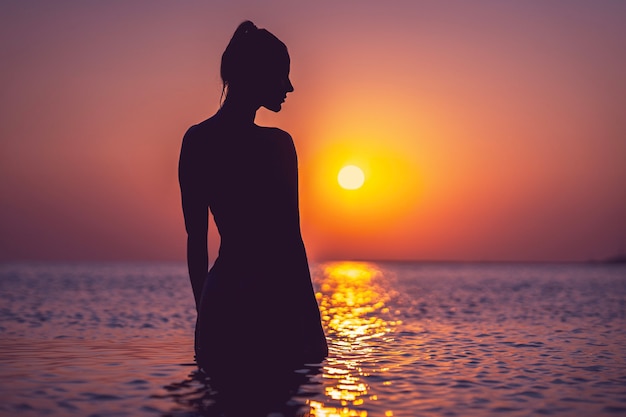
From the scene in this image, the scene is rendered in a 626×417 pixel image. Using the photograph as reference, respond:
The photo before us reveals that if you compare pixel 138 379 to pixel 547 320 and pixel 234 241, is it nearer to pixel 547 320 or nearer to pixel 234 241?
pixel 234 241

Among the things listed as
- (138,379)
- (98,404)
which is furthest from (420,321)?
(98,404)

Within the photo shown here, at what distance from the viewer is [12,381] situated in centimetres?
718

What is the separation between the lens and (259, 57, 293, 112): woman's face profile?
4395 mm

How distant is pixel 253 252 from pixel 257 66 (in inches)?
44.3

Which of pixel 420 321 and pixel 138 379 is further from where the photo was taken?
pixel 420 321

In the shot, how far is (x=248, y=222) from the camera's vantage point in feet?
14.7

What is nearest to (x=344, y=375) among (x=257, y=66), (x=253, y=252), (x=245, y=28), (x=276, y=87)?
(x=253, y=252)

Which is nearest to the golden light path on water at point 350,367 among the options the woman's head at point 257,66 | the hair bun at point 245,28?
the woman's head at point 257,66

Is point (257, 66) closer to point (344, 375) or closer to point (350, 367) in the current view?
point (344, 375)

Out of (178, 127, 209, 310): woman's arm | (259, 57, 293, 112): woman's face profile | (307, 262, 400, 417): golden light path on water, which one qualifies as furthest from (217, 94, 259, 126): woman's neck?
(307, 262, 400, 417): golden light path on water

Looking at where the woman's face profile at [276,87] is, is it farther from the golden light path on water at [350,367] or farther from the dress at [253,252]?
the golden light path on water at [350,367]

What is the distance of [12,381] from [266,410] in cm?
336

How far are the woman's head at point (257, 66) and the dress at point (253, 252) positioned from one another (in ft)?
0.72

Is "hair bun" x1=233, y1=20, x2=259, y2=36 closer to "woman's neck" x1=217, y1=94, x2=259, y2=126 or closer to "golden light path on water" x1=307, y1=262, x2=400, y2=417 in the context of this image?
"woman's neck" x1=217, y1=94, x2=259, y2=126
